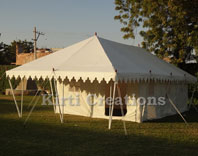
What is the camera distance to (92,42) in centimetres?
1173

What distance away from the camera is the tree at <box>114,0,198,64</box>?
15867 mm

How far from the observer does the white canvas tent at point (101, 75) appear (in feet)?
30.7

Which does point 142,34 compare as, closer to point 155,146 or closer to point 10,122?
point 10,122

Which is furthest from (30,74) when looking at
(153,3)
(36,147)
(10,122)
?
(153,3)

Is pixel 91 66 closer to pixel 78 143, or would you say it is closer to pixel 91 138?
pixel 91 138

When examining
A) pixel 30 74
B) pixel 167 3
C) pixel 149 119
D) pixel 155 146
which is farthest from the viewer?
pixel 167 3

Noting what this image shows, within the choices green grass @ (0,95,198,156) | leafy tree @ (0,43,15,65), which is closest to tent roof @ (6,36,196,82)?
green grass @ (0,95,198,156)

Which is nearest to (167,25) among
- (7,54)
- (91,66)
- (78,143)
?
(91,66)

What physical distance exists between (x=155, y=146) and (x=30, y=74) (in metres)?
4.94

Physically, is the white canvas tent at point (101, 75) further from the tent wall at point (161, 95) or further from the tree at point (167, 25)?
the tree at point (167, 25)

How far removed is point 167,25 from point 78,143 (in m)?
11.3

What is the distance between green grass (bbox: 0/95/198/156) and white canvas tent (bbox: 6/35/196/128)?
2.25ft

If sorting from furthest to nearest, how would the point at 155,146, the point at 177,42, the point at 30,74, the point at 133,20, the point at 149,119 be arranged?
1. the point at 133,20
2. the point at 177,42
3. the point at 149,119
4. the point at 30,74
5. the point at 155,146

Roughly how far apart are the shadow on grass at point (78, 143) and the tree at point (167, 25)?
9149mm
